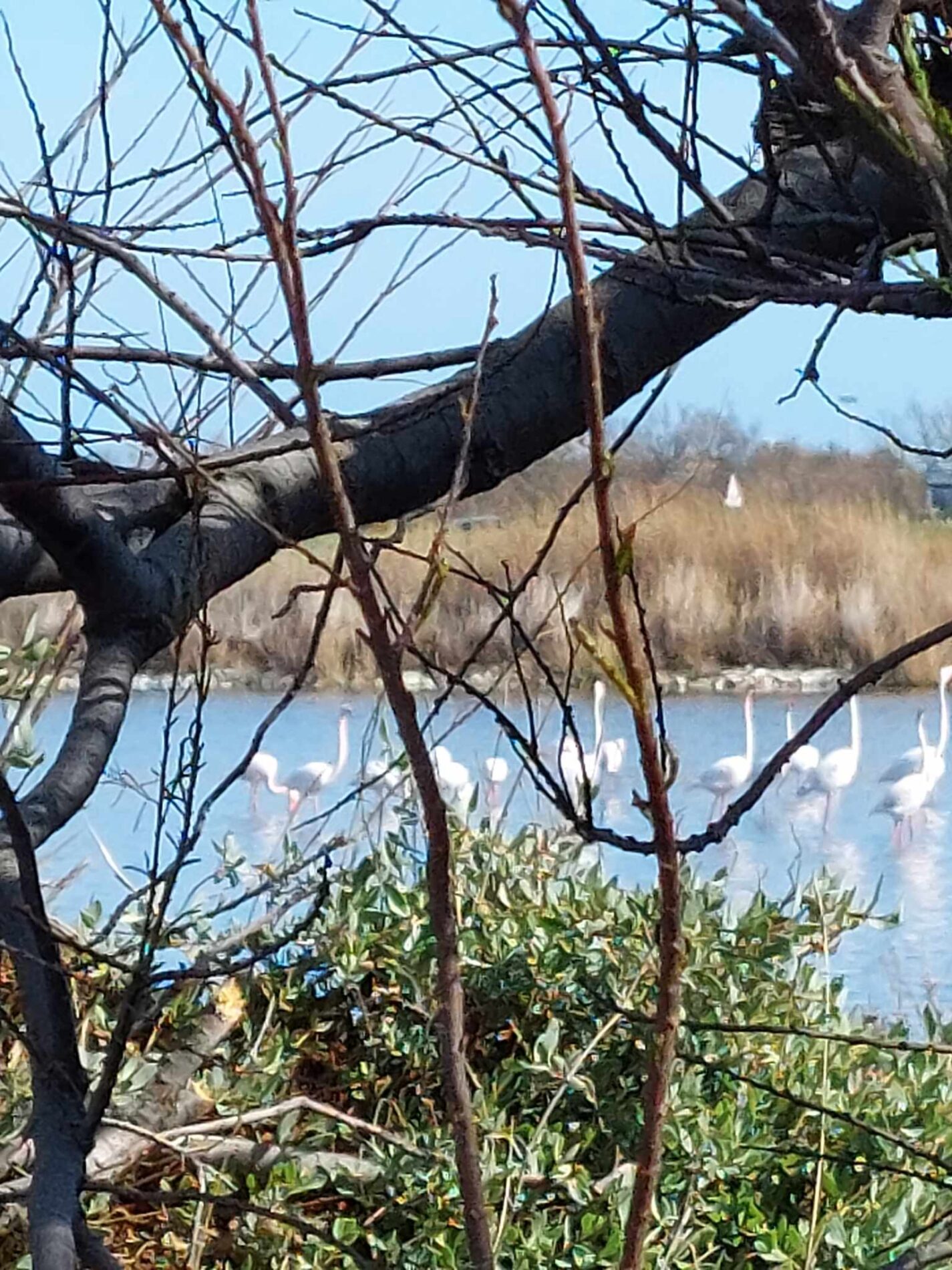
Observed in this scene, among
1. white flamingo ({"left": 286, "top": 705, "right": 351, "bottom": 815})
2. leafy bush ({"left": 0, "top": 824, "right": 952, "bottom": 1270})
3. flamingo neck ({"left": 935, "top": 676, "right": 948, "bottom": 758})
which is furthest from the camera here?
flamingo neck ({"left": 935, "top": 676, "right": 948, "bottom": 758})

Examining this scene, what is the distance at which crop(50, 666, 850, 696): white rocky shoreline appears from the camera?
7.07 ft

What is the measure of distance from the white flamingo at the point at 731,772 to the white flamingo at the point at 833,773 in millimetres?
112

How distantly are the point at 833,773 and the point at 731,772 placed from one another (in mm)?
156

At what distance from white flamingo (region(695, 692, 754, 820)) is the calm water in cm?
4

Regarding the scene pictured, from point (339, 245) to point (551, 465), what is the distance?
0.89 metres

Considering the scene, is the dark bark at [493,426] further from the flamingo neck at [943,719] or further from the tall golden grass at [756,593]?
the flamingo neck at [943,719]

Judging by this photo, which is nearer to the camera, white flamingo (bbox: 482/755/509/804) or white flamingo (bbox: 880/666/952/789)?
white flamingo (bbox: 482/755/509/804)

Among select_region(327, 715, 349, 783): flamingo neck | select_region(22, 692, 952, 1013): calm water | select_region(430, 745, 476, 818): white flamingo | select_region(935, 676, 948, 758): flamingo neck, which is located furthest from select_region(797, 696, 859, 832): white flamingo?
select_region(327, 715, 349, 783): flamingo neck

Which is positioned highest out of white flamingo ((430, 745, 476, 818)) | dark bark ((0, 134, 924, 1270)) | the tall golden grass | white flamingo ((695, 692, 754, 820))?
dark bark ((0, 134, 924, 1270))

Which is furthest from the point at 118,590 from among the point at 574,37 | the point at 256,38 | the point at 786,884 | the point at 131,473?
the point at 786,884

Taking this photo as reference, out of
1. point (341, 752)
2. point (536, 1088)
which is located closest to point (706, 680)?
point (341, 752)

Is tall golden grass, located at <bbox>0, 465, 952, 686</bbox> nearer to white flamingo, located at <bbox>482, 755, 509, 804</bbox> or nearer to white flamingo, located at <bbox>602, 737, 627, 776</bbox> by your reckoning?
white flamingo, located at <bbox>602, 737, 627, 776</bbox>

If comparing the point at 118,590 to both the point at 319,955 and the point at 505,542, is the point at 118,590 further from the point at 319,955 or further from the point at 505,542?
the point at 505,542

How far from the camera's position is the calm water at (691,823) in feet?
5.92
